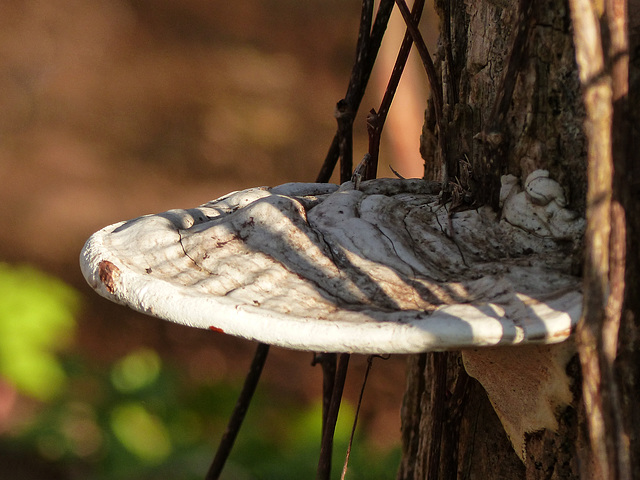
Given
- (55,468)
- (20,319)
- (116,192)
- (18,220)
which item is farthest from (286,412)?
(18,220)

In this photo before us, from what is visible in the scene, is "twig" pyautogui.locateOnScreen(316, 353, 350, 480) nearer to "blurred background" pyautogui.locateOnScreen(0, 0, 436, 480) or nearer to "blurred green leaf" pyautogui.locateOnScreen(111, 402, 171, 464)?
"blurred green leaf" pyautogui.locateOnScreen(111, 402, 171, 464)

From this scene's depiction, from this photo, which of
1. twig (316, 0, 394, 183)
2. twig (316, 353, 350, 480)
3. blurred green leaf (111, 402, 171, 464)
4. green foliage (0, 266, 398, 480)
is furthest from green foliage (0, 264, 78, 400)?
twig (316, 0, 394, 183)

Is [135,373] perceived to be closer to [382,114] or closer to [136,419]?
[136,419]

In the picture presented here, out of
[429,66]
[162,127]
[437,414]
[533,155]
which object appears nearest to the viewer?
[533,155]

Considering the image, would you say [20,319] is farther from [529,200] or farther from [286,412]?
[529,200]

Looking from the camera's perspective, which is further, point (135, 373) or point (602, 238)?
point (135, 373)

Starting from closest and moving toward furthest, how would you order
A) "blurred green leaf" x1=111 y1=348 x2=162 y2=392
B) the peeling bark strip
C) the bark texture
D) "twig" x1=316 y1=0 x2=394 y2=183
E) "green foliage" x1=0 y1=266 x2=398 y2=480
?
the peeling bark strip → the bark texture → "twig" x1=316 y1=0 x2=394 y2=183 → "green foliage" x1=0 y1=266 x2=398 y2=480 → "blurred green leaf" x1=111 y1=348 x2=162 y2=392

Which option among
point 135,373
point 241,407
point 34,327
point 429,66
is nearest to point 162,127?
point 34,327
